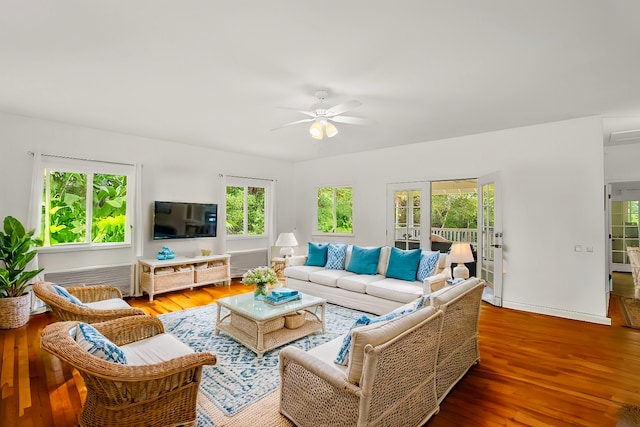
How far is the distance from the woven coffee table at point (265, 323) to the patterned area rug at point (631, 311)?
408cm

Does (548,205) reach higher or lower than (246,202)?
lower

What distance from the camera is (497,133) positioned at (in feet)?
16.0

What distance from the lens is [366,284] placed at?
4.26 metres

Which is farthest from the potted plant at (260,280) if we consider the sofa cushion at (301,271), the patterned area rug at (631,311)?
the patterned area rug at (631,311)

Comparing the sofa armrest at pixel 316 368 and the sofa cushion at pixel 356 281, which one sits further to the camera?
the sofa cushion at pixel 356 281

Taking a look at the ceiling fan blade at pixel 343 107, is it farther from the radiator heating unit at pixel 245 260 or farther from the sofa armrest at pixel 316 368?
the radiator heating unit at pixel 245 260

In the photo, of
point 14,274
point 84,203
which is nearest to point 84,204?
point 84,203

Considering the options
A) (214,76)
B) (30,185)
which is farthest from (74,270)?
(214,76)

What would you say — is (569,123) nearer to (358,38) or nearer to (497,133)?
(497,133)

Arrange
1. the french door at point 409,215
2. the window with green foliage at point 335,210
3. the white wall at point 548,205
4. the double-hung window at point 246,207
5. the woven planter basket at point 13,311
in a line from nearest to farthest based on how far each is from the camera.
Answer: the woven planter basket at point 13,311
the white wall at point 548,205
the french door at point 409,215
the double-hung window at point 246,207
the window with green foliage at point 335,210

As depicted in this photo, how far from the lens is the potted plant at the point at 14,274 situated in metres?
3.73

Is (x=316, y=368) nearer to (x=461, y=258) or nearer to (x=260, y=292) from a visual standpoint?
(x=260, y=292)

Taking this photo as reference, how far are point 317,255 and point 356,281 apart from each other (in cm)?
118

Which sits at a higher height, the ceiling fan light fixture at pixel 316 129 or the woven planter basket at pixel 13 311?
the ceiling fan light fixture at pixel 316 129
